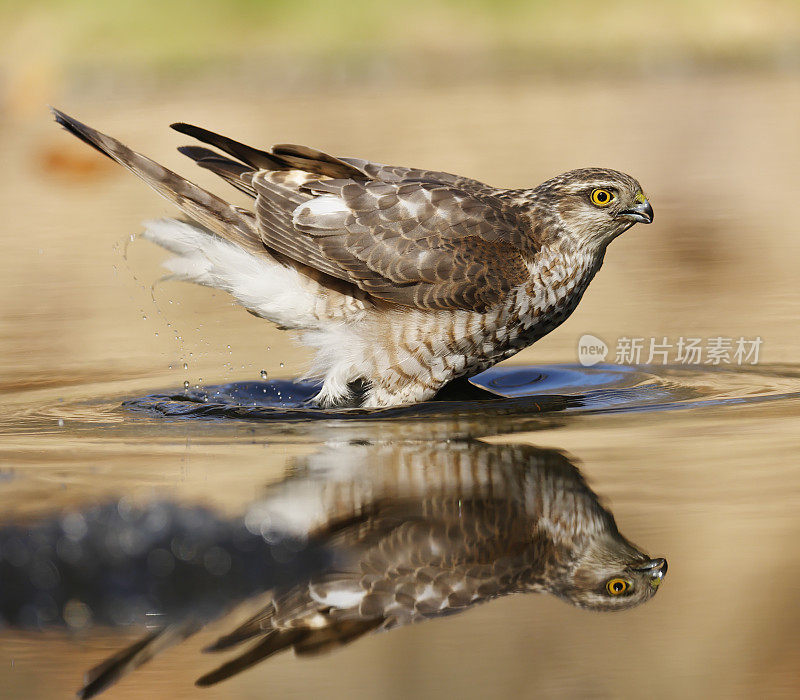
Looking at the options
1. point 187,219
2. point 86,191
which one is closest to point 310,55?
point 86,191

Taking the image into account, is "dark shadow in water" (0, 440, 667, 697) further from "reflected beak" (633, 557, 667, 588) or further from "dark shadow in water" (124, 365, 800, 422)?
"dark shadow in water" (124, 365, 800, 422)

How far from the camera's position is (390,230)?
6812mm

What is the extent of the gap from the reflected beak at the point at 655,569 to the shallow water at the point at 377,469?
0.03 m

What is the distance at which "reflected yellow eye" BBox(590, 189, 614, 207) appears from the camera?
6879 millimetres

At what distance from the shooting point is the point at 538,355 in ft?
25.6

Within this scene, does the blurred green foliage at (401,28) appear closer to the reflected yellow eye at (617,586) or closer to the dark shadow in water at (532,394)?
the dark shadow in water at (532,394)

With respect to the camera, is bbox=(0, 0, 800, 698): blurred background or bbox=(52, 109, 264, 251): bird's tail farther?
bbox=(52, 109, 264, 251): bird's tail

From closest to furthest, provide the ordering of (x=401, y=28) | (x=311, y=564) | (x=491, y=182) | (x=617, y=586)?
1. (x=617, y=586)
2. (x=311, y=564)
3. (x=491, y=182)
4. (x=401, y=28)

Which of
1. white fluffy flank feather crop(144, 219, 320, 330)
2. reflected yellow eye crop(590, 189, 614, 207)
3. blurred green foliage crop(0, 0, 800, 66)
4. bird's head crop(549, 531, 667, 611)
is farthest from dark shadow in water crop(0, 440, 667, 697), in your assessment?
blurred green foliage crop(0, 0, 800, 66)

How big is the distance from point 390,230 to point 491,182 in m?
5.43

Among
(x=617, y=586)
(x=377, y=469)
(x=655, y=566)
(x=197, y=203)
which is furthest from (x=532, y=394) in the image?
(x=617, y=586)

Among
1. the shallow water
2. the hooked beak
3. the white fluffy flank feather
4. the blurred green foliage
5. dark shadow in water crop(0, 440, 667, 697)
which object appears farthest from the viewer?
the blurred green foliage

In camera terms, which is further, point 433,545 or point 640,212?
point 640,212

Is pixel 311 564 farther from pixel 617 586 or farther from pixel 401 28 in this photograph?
pixel 401 28
